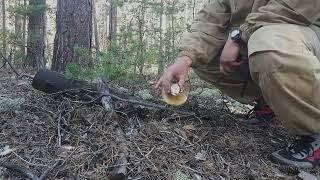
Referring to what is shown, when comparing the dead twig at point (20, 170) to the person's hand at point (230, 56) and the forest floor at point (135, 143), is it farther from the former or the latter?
the person's hand at point (230, 56)

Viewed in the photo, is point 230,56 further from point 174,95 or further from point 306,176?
point 306,176

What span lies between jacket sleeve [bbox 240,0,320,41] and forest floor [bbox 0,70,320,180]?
768 mm

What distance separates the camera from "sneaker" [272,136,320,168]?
2.39 m

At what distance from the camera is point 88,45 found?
16.5 feet

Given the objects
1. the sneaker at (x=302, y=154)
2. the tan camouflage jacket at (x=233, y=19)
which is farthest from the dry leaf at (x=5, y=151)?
the sneaker at (x=302, y=154)

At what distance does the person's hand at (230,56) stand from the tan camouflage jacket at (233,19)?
0.36 feet

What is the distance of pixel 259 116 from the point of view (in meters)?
3.17

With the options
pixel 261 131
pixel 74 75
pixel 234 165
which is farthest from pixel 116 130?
pixel 261 131

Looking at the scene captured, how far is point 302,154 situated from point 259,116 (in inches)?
30.6

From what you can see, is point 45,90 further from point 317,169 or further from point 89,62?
point 317,169

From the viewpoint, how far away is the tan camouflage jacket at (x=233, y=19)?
93.4 inches

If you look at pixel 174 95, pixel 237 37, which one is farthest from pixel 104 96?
pixel 237 37

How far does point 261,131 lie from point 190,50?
0.81m

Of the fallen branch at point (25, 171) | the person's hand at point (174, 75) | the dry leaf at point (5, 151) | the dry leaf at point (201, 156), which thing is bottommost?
the dry leaf at point (201, 156)
